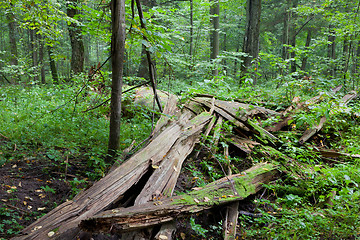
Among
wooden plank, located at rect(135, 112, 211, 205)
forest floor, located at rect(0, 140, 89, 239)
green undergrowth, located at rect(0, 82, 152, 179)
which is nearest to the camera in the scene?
forest floor, located at rect(0, 140, 89, 239)

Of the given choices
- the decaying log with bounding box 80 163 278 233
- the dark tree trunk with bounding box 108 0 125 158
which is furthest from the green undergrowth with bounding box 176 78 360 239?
the dark tree trunk with bounding box 108 0 125 158

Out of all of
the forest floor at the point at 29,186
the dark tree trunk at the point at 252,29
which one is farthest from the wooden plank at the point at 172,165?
the dark tree trunk at the point at 252,29

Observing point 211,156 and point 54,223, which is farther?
point 211,156

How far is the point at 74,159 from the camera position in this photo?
3.85 metres

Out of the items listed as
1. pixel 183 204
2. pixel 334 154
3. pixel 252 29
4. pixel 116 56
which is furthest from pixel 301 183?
pixel 252 29

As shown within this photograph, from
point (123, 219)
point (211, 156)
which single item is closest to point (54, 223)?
point (123, 219)

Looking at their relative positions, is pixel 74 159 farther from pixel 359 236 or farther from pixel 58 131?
pixel 359 236

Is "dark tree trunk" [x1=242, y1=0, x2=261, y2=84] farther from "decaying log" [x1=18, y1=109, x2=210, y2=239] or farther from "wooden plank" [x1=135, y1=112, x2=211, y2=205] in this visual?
"decaying log" [x1=18, y1=109, x2=210, y2=239]

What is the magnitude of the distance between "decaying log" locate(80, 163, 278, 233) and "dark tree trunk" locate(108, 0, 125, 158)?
1447 millimetres

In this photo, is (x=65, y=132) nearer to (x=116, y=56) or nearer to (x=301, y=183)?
(x=116, y=56)

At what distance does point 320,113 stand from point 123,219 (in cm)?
374

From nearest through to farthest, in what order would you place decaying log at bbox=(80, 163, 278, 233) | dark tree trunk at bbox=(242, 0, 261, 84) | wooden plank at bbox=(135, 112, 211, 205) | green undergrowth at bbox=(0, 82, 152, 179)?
decaying log at bbox=(80, 163, 278, 233) → wooden plank at bbox=(135, 112, 211, 205) → green undergrowth at bbox=(0, 82, 152, 179) → dark tree trunk at bbox=(242, 0, 261, 84)

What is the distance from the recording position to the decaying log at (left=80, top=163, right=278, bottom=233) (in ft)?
6.82

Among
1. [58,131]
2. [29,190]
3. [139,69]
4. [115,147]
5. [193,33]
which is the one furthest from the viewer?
[193,33]
